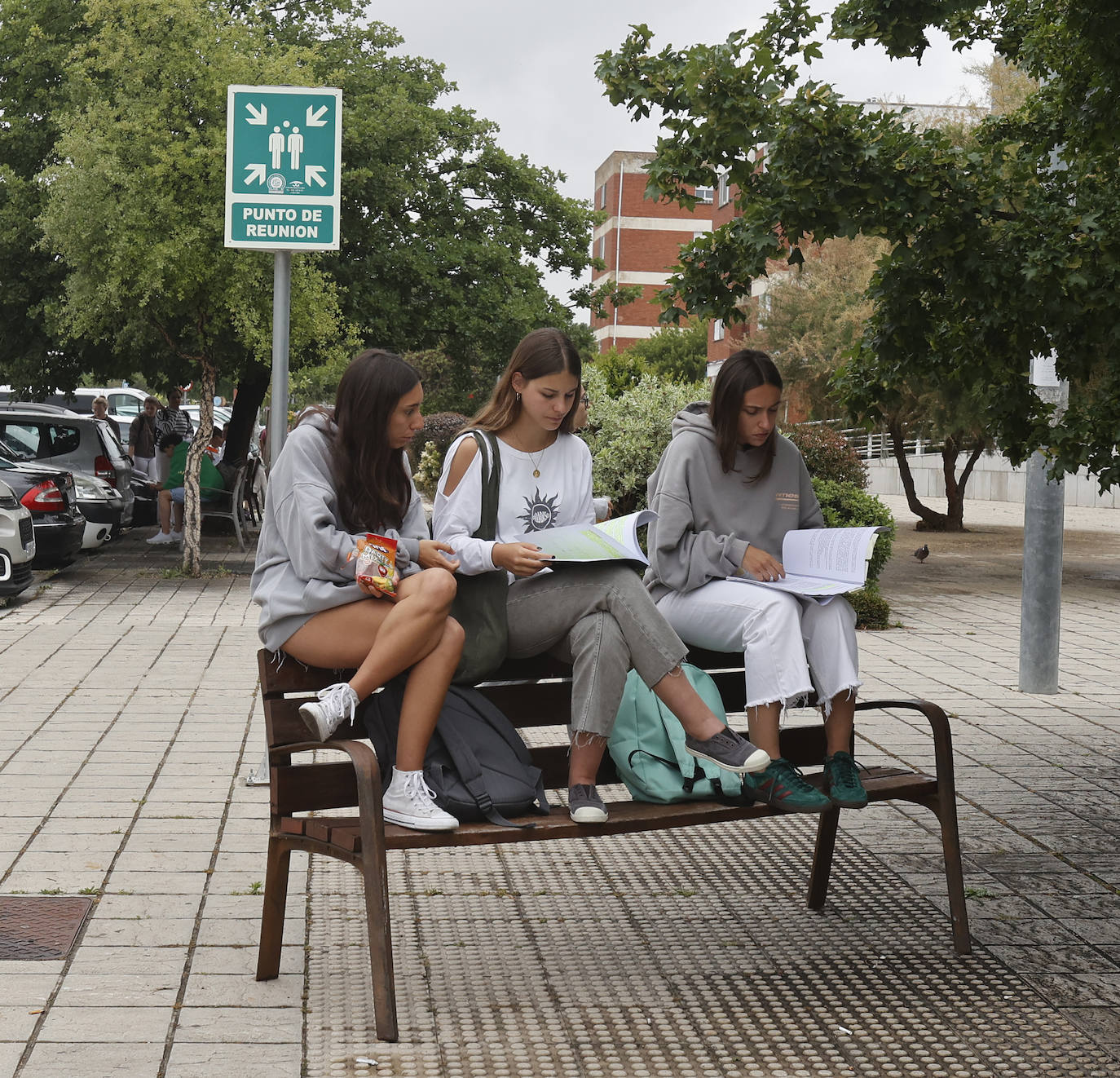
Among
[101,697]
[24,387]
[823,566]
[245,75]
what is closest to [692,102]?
[823,566]

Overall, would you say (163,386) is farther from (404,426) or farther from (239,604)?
(404,426)

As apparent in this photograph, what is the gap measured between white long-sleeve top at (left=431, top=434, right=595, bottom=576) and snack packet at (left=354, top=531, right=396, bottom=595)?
0.23 metres

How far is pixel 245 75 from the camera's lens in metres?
15.5

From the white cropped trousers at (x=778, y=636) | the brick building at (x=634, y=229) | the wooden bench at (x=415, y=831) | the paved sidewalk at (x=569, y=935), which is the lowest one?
the paved sidewalk at (x=569, y=935)

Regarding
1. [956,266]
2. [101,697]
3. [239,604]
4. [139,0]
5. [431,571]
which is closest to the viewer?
[431,571]

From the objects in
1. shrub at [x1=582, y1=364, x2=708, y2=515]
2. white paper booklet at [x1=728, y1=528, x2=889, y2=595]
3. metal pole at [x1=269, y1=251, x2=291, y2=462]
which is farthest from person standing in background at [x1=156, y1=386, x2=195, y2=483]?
white paper booklet at [x1=728, y1=528, x2=889, y2=595]

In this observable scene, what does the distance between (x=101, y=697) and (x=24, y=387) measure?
15.5 meters

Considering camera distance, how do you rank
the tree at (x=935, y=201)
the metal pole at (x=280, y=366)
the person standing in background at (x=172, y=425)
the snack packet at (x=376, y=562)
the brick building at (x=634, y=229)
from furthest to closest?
the brick building at (x=634, y=229) < the person standing in background at (x=172, y=425) < the metal pole at (x=280, y=366) < the tree at (x=935, y=201) < the snack packet at (x=376, y=562)

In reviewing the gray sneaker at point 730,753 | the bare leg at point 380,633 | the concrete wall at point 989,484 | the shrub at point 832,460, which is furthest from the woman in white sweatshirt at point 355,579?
the concrete wall at point 989,484

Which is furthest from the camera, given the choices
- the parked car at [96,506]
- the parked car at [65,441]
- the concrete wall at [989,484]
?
the concrete wall at [989,484]

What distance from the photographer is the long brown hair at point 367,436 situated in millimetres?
4328

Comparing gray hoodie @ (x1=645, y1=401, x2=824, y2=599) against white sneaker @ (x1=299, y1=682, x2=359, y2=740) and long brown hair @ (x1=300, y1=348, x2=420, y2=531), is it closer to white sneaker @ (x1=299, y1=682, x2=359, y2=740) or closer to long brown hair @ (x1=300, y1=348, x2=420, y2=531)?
long brown hair @ (x1=300, y1=348, x2=420, y2=531)

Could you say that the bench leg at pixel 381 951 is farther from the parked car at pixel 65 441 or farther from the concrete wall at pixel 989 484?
the concrete wall at pixel 989 484

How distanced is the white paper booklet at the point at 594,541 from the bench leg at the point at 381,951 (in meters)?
1.01
